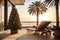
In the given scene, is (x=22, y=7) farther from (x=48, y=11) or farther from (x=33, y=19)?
(x=48, y=11)

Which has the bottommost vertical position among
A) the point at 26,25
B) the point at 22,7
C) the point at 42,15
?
the point at 26,25

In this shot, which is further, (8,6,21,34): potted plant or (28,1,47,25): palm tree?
(28,1,47,25): palm tree

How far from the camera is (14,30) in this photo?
805 centimetres

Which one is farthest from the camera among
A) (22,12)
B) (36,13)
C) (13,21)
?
(22,12)

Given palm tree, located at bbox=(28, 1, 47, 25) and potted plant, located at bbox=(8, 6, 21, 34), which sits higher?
palm tree, located at bbox=(28, 1, 47, 25)

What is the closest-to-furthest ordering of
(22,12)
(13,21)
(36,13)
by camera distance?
(13,21) → (36,13) → (22,12)

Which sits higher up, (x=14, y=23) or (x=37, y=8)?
(x=37, y=8)

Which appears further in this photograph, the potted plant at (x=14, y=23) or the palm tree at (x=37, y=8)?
the palm tree at (x=37, y=8)

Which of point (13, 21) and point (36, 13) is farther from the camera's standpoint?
point (36, 13)

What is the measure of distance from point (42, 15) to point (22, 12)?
2493 millimetres

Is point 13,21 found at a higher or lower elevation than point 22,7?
lower

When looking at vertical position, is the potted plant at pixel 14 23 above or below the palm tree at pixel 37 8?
below

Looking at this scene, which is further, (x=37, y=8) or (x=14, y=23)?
(x=37, y=8)

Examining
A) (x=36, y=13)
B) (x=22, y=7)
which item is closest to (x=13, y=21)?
(x=36, y=13)
